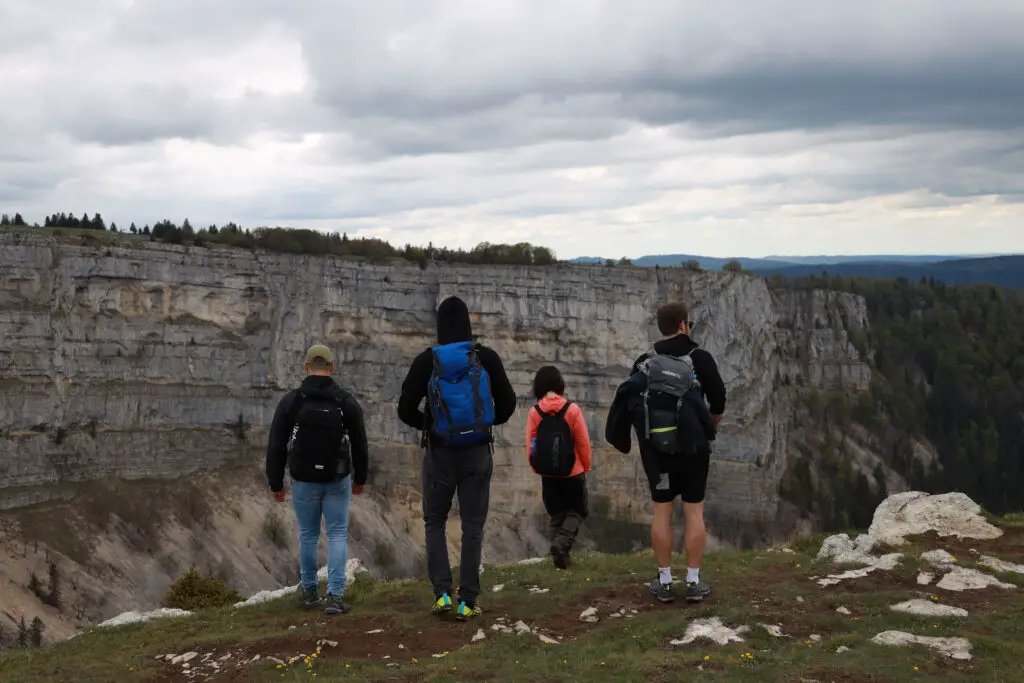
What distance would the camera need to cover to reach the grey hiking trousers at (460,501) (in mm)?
8344

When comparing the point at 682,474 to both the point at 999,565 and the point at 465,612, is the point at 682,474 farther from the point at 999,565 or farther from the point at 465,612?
the point at 999,565

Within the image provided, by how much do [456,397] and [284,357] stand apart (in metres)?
48.3

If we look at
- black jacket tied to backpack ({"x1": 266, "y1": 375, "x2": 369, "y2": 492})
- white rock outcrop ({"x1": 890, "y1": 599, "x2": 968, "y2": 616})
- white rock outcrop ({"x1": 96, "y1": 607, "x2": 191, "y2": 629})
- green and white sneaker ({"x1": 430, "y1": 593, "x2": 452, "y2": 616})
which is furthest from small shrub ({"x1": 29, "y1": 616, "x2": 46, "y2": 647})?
white rock outcrop ({"x1": 890, "y1": 599, "x2": 968, "y2": 616})

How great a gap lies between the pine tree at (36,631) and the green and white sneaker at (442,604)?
1217 inches

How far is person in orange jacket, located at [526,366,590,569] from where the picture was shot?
10445mm

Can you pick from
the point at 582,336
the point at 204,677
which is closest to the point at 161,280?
the point at 582,336

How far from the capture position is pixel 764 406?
215 feet

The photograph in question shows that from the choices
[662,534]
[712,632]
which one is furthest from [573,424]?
[712,632]

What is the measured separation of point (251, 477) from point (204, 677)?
45674 mm

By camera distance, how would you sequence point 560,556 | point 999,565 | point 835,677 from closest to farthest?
point 835,677
point 999,565
point 560,556

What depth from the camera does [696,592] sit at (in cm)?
879

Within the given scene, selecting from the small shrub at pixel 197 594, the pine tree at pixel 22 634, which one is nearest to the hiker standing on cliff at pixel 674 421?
the small shrub at pixel 197 594

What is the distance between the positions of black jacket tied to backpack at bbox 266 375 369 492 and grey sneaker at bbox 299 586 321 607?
1310mm

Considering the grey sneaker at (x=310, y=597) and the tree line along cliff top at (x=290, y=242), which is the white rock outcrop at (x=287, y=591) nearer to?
the grey sneaker at (x=310, y=597)
